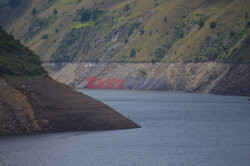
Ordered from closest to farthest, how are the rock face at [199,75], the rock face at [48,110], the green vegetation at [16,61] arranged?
the rock face at [48,110] → the green vegetation at [16,61] → the rock face at [199,75]

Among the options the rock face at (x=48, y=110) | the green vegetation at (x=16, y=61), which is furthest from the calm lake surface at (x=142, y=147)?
the green vegetation at (x=16, y=61)

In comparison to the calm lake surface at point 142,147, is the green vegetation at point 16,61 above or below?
above

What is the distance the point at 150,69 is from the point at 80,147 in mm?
134331

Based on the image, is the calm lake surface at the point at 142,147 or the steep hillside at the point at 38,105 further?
the steep hillside at the point at 38,105

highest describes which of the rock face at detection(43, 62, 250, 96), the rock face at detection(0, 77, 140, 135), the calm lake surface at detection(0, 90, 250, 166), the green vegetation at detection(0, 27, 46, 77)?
the green vegetation at detection(0, 27, 46, 77)

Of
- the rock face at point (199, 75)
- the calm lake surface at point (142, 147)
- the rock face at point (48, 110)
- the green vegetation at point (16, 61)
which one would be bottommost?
the rock face at point (199, 75)

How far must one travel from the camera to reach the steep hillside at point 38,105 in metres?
59.7

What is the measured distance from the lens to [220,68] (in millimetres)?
161250

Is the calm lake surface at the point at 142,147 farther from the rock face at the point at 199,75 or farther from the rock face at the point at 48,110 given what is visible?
the rock face at the point at 199,75

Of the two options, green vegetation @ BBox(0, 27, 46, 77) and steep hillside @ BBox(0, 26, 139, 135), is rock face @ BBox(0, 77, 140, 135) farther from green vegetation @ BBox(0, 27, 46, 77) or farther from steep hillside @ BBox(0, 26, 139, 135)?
green vegetation @ BBox(0, 27, 46, 77)

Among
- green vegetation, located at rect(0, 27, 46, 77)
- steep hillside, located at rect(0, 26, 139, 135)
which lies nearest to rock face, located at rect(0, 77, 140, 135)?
steep hillside, located at rect(0, 26, 139, 135)

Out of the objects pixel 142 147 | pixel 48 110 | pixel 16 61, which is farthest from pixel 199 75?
pixel 142 147

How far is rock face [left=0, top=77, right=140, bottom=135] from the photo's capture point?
195ft

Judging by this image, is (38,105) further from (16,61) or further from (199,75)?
(199,75)
